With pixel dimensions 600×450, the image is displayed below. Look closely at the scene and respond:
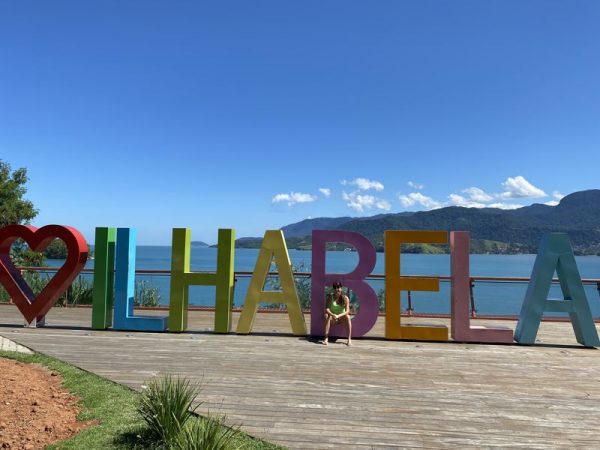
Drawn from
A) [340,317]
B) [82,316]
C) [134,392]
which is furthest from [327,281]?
[82,316]

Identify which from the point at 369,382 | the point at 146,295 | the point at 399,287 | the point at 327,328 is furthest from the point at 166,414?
the point at 146,295

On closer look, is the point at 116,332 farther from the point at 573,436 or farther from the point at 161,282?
the point at 573,436

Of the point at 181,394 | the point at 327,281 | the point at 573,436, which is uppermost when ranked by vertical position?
the point at 327,281

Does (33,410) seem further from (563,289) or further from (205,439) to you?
(563,289)

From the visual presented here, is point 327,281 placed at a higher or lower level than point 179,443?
higher

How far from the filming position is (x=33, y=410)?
15.2 feet

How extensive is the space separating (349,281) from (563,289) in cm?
433

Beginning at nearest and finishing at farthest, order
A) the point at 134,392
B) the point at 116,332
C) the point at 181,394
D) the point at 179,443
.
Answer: the point at 179,443
the point at 181,394
the point at 134,392
the point at 116,332

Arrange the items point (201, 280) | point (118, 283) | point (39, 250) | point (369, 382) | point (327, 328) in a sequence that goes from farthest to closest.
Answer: point (39, 250) → point (118, 283) → point (201, 280) → point (327, 328) → point (369, 382)

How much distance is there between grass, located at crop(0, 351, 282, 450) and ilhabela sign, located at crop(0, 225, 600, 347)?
330 cm

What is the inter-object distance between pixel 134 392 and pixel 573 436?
16.4ft

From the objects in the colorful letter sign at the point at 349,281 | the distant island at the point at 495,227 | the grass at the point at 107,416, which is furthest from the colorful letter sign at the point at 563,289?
the distant island at the point at 495,227

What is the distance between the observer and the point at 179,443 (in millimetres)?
3490

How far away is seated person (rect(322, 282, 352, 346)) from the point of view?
9008 millimetres
